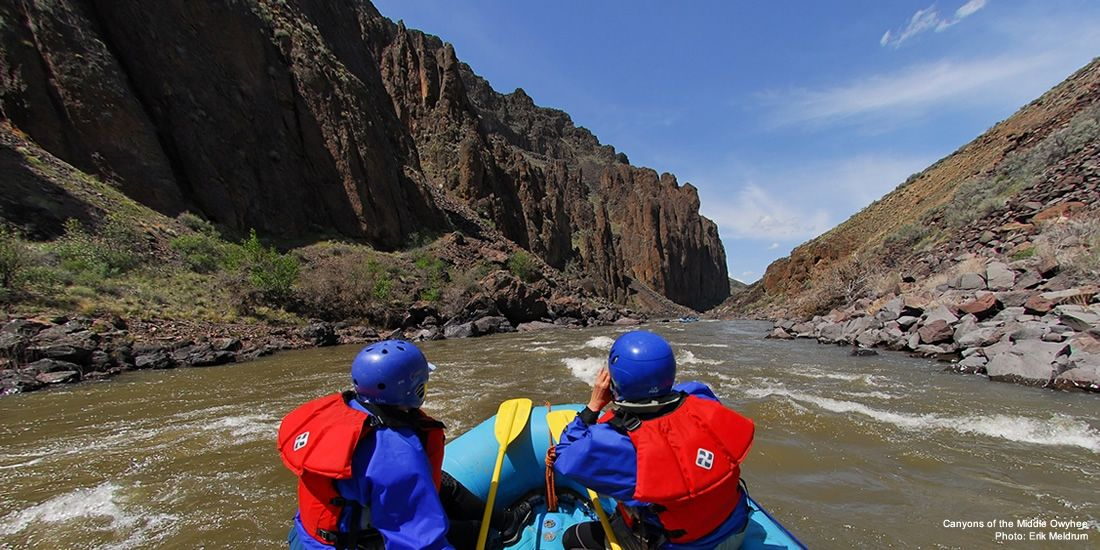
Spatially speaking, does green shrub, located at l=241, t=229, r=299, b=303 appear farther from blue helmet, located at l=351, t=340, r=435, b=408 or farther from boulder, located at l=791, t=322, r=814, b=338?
boulder, located at l=791, t=322, r=814, b=338

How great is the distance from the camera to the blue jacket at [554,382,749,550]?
2037 millimetres

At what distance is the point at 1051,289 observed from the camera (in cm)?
891

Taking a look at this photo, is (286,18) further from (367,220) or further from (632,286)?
(632,286)

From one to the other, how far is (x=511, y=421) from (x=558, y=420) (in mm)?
304

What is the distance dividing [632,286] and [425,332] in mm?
70514

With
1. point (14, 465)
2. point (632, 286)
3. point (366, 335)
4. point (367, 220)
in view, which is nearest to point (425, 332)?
point (366, 335)

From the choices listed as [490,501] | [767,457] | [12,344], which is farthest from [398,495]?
[12,344]

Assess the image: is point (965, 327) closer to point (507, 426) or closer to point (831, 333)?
point (831, 333)

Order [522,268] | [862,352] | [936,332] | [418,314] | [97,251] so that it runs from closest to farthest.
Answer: [936,332], [862,352], [97,251], [418,314], [522,268]

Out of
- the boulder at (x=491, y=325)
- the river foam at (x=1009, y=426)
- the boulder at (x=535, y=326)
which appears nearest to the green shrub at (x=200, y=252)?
the boulder at (x=491, y=325)

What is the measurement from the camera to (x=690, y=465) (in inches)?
76.4

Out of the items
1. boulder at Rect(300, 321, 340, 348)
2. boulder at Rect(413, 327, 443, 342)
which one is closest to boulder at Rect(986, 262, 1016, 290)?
boulder at Rect(413, 327, 443, 342)

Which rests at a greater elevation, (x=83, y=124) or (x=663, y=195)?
(x=663, y=195)

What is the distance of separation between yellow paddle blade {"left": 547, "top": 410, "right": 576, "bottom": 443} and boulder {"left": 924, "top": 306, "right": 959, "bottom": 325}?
35.4ft
